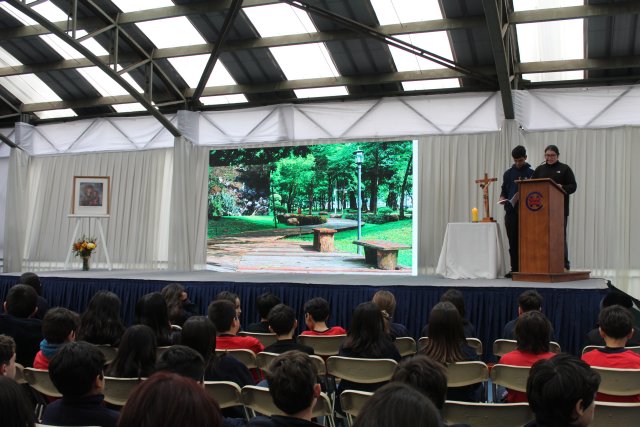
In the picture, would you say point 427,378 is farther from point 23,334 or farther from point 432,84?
point 432,84

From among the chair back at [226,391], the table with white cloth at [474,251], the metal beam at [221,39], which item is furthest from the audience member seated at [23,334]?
the metal beam at [221,39]

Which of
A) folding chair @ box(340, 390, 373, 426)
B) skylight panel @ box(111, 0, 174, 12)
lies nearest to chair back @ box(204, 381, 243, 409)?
folding chair @ box(340, 390, 373, 426)

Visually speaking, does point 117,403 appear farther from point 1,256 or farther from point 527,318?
point 1,256

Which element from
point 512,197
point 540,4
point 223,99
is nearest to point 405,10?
point 540,4

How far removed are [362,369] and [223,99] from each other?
31.4 ft

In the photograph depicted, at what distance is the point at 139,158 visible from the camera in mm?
12938

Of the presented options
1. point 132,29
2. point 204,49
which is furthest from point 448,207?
point 132,29

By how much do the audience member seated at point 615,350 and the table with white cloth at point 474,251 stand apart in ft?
12.9

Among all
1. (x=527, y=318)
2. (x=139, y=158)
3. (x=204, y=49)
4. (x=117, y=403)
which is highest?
(x=204, y=49)

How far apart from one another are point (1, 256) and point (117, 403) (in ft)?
41.5

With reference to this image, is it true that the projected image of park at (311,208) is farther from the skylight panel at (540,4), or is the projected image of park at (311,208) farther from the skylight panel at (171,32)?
the skylight panel at (540,4)

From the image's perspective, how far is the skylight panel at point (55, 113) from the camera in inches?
531

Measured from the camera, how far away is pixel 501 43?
8.09m

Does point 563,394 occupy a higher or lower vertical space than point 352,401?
higher
